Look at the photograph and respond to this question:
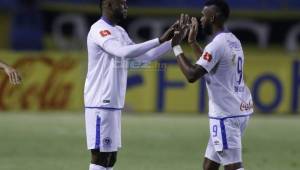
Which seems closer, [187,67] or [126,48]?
[187,67]

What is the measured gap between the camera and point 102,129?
8.71 meters

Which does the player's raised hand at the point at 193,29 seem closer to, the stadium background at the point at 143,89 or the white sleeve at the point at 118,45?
the white sleeve at the point at 118,45

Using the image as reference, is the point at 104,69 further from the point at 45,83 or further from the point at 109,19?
the point at 45,83

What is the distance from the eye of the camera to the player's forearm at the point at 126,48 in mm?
8445

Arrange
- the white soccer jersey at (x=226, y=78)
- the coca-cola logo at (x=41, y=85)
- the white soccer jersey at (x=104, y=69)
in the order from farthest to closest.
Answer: the coca-cola logo at (x=41, y=85)
the white soccer jersey at (x=104, y=69)
the white soccer jersey at (x=226, y=78)

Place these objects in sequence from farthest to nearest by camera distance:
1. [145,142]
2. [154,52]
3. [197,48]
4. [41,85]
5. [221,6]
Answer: [41,85] → [145,142] → [154,52] → [197,48] → [221,6]

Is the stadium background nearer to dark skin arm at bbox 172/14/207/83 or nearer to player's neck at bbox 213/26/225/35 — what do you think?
dark skin arm at bbox 172/14/207/83

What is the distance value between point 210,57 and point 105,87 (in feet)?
3.84

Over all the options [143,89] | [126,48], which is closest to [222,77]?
[126,48]

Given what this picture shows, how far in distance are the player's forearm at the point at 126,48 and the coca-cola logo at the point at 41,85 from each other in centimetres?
1206

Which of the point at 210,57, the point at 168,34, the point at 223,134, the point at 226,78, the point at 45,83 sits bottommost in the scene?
the point at 45,83

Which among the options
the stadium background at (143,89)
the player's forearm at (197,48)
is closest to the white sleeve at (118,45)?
the player's forearm at (197,48)

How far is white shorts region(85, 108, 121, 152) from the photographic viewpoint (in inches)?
343

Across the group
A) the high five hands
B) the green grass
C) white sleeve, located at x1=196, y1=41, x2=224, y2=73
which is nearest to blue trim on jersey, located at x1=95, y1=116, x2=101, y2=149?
the high five hands
